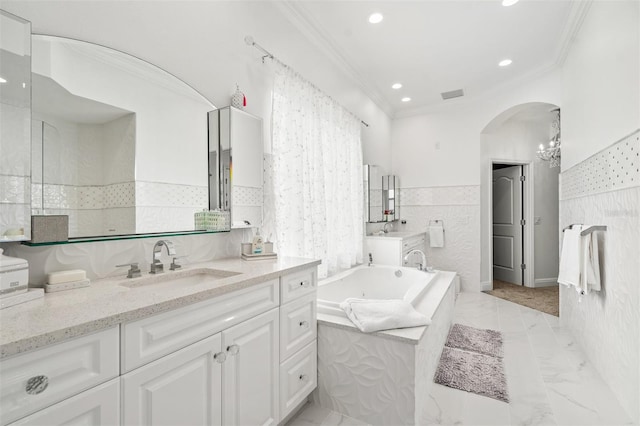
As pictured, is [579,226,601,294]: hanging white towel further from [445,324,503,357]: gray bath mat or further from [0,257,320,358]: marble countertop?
[0,257,320,358]: marble countertop

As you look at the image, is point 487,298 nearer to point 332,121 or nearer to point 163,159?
point 332,121

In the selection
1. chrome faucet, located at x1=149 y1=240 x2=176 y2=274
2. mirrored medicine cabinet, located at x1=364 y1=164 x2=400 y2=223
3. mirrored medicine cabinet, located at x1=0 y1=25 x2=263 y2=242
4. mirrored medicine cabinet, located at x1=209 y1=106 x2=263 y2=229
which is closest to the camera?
mirrored medicine cabinet, located at x1=0 y1=25 x2=263 y2=242

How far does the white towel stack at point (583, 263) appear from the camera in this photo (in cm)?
218

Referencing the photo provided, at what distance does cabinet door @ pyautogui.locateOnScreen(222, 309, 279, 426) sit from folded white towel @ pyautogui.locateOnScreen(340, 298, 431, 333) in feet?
1.74

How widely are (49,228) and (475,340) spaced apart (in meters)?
3.13

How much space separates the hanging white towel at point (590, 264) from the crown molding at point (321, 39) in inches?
104

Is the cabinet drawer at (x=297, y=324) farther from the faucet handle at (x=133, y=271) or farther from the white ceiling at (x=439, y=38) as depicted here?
the white ceiling at (x=439, y=38)

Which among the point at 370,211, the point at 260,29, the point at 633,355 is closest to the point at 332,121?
the point at 260,29

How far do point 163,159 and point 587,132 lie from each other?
10.1 feet

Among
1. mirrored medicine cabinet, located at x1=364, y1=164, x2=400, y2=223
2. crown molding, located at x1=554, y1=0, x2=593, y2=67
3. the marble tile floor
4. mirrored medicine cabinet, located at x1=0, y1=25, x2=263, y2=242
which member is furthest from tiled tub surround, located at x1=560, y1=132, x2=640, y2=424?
mirrored medicine cabinet, located at x1=0, y1=25, x2=263, y2=242

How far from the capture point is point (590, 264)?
2.19 m

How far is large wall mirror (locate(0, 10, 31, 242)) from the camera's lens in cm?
103

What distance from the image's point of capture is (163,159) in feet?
5.27

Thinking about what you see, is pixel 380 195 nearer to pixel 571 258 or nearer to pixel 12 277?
pixel 571 258
